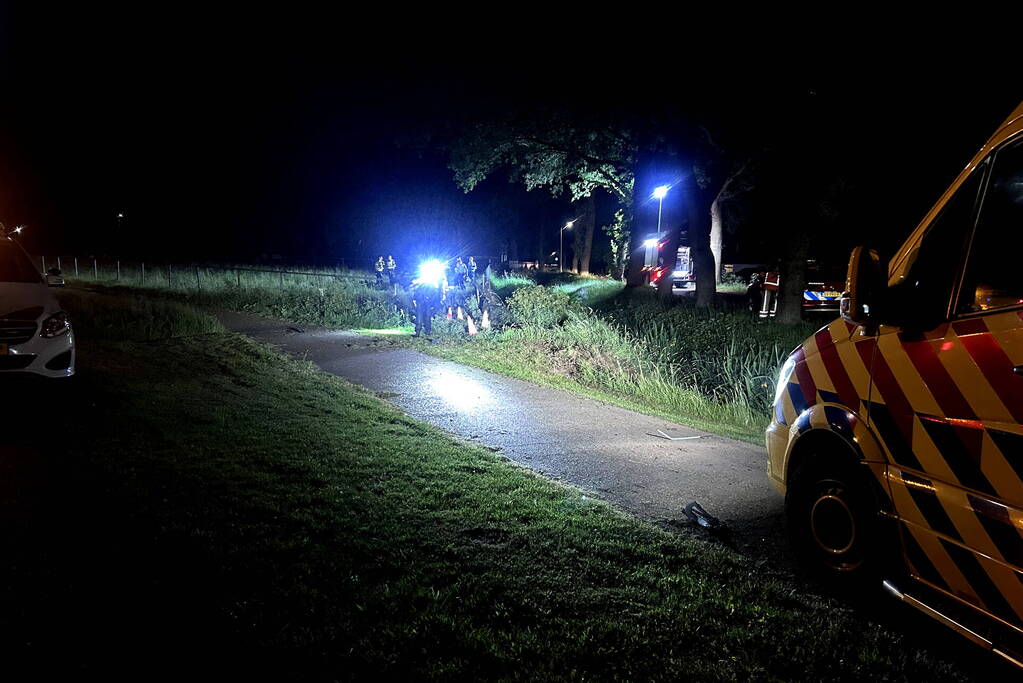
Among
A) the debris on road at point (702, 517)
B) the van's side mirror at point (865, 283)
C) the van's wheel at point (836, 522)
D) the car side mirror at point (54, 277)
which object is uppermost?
the van's side mirror at point (865, 283)

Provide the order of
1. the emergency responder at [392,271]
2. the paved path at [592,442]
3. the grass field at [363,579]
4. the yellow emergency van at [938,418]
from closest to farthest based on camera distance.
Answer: the yellow emergency van at [938,418]
the grass field at [363,579]
the paved path at [592,442]
the emergency responder at [392,271]

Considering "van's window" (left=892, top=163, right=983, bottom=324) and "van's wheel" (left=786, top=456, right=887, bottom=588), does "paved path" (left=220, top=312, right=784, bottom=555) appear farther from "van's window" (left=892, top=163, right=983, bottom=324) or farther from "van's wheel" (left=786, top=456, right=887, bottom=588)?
"van's window" (left=892, top=163, right=983, bottom=324)

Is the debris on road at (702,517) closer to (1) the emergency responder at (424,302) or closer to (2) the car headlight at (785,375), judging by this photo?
(2) the car headlight at (785,375)

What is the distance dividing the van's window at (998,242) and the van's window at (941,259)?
65 mm

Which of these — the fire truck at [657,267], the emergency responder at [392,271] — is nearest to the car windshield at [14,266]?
the emergency responder at [392,271]

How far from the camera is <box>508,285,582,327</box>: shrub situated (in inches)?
526

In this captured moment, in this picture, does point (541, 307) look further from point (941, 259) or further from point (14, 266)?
point (941, 259)

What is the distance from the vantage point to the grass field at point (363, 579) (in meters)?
2.64

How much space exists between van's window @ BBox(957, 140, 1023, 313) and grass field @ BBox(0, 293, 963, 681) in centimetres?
162

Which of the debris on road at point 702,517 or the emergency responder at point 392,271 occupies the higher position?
the emergency responder at point 392,271

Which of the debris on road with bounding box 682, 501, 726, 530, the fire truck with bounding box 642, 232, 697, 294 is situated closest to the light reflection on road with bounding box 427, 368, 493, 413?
the debris on road with bounding box 682, 501, 726, 530

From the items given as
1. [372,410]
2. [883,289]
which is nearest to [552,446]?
[372,410]

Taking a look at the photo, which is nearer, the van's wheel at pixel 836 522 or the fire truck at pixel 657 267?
the van's wheel at pixel 836 522

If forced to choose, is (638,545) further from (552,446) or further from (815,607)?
(552,446)
